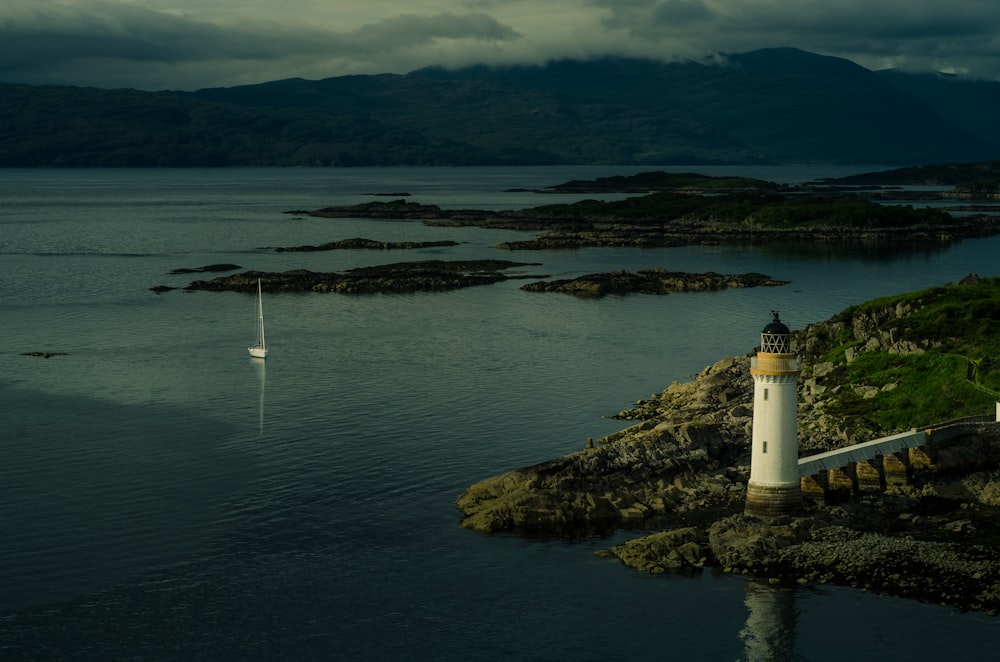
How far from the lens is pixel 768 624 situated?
34.2m

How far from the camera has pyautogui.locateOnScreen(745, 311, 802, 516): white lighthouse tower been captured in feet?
125

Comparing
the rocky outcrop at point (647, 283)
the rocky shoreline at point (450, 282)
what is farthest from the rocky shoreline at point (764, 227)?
the rocky outcrop at point (647, 283)

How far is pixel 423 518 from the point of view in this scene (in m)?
43.6

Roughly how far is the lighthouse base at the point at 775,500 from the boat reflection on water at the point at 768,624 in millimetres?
3560

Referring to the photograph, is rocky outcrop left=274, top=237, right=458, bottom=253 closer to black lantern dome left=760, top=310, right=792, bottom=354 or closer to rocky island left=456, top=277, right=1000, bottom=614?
rocky island left=456, top=277, right=1000, bottom=614

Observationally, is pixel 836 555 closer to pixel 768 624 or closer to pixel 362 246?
pixel 768 624

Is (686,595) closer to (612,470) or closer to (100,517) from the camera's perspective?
(612,470)

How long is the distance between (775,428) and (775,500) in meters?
2.59

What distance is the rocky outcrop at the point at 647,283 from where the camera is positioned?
11456 centimetres

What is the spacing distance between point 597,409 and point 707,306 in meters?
44.5

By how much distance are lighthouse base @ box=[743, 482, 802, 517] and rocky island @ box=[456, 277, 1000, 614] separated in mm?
411

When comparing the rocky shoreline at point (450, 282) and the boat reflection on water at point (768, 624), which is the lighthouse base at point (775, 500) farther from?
the rocky shoreline at point (450, 282)

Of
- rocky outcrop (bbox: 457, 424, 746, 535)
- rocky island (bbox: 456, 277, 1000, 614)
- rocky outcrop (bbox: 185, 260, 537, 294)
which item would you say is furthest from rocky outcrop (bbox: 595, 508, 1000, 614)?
rocky outcrop (bbox: 185, 260, 537, 294)

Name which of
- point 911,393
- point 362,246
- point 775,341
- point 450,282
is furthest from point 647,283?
point 775,341
